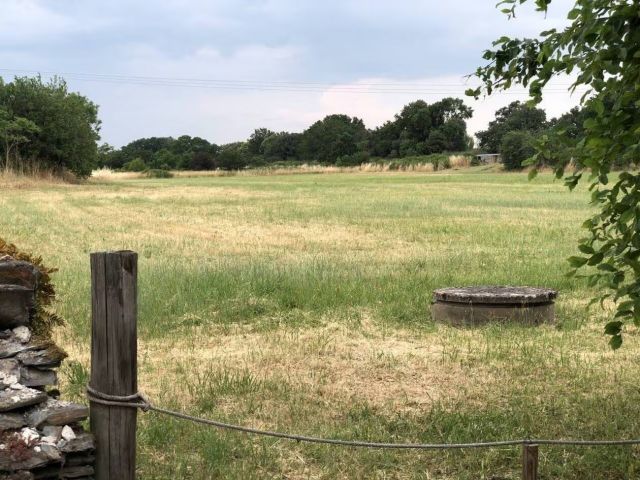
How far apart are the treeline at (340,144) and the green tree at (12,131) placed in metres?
56.3

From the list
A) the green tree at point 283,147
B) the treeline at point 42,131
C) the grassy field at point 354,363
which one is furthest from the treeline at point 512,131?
the grassy field at point 354,363

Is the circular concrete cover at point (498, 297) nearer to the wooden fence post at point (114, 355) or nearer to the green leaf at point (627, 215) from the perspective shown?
the green leaf at point (627, 215)

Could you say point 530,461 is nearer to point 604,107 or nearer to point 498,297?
point 604,107

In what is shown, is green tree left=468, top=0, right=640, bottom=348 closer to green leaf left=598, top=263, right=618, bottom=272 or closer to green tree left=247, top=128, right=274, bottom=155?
green leaf left=598, top=263, right=618, bottom=272

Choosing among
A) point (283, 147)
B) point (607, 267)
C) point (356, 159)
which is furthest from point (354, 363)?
point (283, 147)

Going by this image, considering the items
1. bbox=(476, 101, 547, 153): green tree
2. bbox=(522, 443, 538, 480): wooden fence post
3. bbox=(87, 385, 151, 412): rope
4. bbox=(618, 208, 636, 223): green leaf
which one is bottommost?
bbox=(522, 443, 538, 480): wooden fence post

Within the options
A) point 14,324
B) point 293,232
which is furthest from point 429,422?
point 293,232

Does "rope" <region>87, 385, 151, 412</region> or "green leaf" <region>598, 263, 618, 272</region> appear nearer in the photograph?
"rope" <region>87, 385, 151, 412</region>

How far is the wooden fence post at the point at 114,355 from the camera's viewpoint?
3447 millimetres

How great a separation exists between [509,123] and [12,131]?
7761cm

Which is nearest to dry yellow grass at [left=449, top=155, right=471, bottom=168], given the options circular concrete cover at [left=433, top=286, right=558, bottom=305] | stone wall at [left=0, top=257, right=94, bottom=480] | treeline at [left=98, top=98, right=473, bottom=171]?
treeline at [left=98, top=98, right=473, bottom=171]

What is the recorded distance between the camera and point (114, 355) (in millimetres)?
3486

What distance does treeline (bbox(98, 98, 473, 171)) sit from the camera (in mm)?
110875

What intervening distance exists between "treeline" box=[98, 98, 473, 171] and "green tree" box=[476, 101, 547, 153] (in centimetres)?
343
